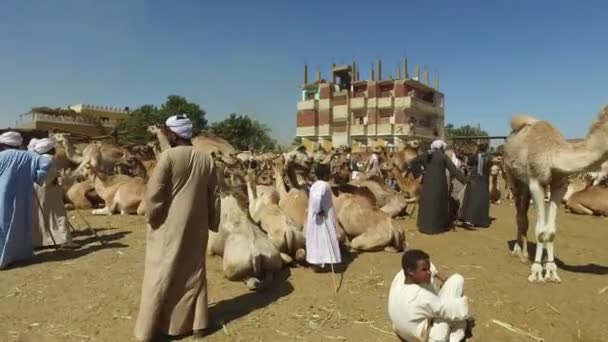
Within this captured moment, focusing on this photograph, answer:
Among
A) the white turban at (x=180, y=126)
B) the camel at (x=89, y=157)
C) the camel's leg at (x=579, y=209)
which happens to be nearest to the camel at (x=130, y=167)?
the camel at (x=89, y=157)

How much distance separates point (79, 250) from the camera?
7.79m

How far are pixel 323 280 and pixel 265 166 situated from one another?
18.1 feet

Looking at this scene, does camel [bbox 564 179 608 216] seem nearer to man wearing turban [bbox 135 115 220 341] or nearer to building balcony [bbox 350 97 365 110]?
man wearing turban [bbox 135 115 220 341]

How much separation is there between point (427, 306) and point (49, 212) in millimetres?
6882

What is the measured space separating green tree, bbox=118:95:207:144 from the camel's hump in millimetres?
35099

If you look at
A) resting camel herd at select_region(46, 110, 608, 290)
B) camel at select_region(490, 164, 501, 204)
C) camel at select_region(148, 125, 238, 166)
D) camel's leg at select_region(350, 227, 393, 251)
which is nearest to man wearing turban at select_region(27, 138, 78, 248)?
resting camel herd at select_region(46, 110, 608, 290)

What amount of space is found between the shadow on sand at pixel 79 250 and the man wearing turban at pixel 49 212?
0.69ft

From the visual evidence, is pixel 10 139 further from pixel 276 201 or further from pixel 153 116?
pixel 153 116

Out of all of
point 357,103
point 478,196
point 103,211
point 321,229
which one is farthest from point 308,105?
point 321,229

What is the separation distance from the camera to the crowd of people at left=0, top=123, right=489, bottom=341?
11.5 ft

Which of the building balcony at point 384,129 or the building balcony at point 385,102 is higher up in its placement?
the building balcony at point 385,102

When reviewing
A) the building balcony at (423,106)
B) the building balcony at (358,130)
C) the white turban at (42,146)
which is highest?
the building balcony at (423,106)

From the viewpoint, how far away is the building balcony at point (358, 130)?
53656 millimetres

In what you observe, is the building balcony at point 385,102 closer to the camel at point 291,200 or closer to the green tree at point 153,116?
the green tree at point 153,116
